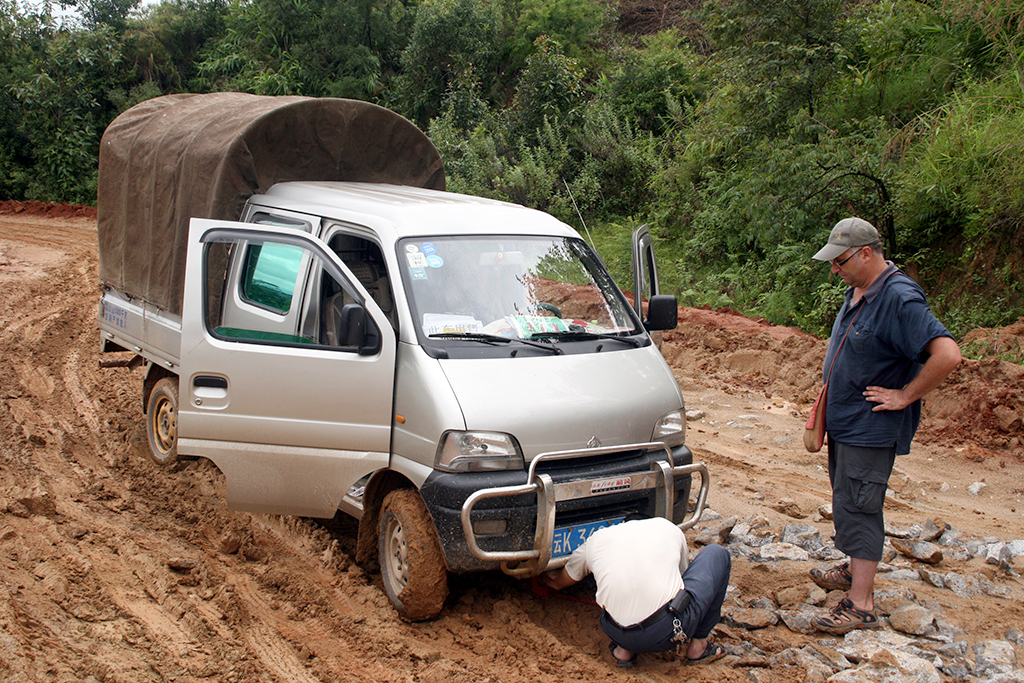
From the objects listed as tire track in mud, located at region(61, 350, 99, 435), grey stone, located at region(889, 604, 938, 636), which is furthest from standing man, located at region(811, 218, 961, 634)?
tire track in mud, located at region(61, 350, 99, 435)

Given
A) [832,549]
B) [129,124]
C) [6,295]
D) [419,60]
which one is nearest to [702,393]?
[832,549]

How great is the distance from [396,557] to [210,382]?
4.63 feet

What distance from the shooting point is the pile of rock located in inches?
148

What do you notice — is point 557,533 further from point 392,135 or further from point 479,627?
point 392,135

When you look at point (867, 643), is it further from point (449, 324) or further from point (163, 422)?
point (163, 422)

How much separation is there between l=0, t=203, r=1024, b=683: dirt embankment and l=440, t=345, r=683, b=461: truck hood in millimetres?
1023

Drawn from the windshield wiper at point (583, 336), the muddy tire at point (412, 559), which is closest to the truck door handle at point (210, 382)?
the muddy tire at point (412, 559)

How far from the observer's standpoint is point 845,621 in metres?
4.13

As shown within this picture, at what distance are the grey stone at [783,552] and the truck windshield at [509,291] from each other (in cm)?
161

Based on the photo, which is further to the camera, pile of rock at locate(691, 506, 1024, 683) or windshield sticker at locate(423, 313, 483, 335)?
windshield sticker at locate(423, 313, 483, 335)

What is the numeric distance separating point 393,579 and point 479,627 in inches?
20.2

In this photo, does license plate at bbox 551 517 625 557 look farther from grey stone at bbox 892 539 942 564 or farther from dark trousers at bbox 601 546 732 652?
grey stone at bbox 892 539 942 564

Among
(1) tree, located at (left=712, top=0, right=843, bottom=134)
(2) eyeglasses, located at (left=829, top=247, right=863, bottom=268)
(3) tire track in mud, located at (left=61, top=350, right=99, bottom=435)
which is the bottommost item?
(3) tire track in mud, located at (left=61, top=350, right=99, bottom=435)

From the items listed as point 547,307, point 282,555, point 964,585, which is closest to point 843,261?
point 547,307
